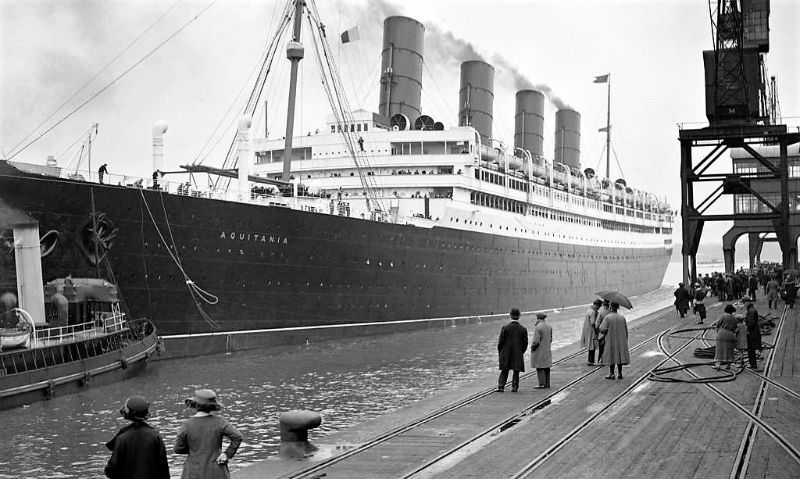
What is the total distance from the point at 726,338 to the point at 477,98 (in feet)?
94.5

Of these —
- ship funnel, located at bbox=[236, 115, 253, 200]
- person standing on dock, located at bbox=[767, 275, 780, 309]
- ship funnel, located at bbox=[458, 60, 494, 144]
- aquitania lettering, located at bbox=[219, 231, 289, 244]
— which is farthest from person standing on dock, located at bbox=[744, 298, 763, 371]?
ship funnel, located at bbox=[458, 60, 494, 144]

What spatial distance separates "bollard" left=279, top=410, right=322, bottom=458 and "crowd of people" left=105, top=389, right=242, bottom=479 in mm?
2470

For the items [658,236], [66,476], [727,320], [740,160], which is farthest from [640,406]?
[658,236]

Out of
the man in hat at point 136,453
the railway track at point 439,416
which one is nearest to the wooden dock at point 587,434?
the railway track at point 439,416

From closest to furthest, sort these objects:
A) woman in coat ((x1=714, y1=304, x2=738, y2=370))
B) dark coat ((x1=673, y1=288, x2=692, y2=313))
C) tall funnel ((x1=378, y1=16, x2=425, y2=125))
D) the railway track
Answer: the railway track < woman in coat ((x1=714, y1=304, x2=738, y2=370)) < dark coat ((x1=673, y1=288, x2=692, y2=313)) < tall funnel ((x1=378, y1=16, x2=425, y2=125))

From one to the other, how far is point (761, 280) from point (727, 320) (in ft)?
112

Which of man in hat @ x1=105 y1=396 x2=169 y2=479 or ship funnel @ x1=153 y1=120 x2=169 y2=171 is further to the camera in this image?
ship funnel @ x1=153 y1=120 x2=169 y2=171

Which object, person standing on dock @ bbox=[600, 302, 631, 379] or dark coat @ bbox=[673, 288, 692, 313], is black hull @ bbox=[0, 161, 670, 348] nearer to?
dark coat @ bbox=[673, 288, 692, 313]

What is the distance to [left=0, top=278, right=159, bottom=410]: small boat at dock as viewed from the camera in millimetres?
13070

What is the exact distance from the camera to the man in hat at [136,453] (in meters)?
4.58

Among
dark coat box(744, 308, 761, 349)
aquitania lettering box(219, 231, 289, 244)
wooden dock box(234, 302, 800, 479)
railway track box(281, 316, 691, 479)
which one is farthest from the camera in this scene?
aquitania lettering box(219, 231, 289, 244)

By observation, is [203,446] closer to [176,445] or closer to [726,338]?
[176,445]

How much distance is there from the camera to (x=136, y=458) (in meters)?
4.58

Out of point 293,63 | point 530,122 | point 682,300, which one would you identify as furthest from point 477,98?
point 682,300
